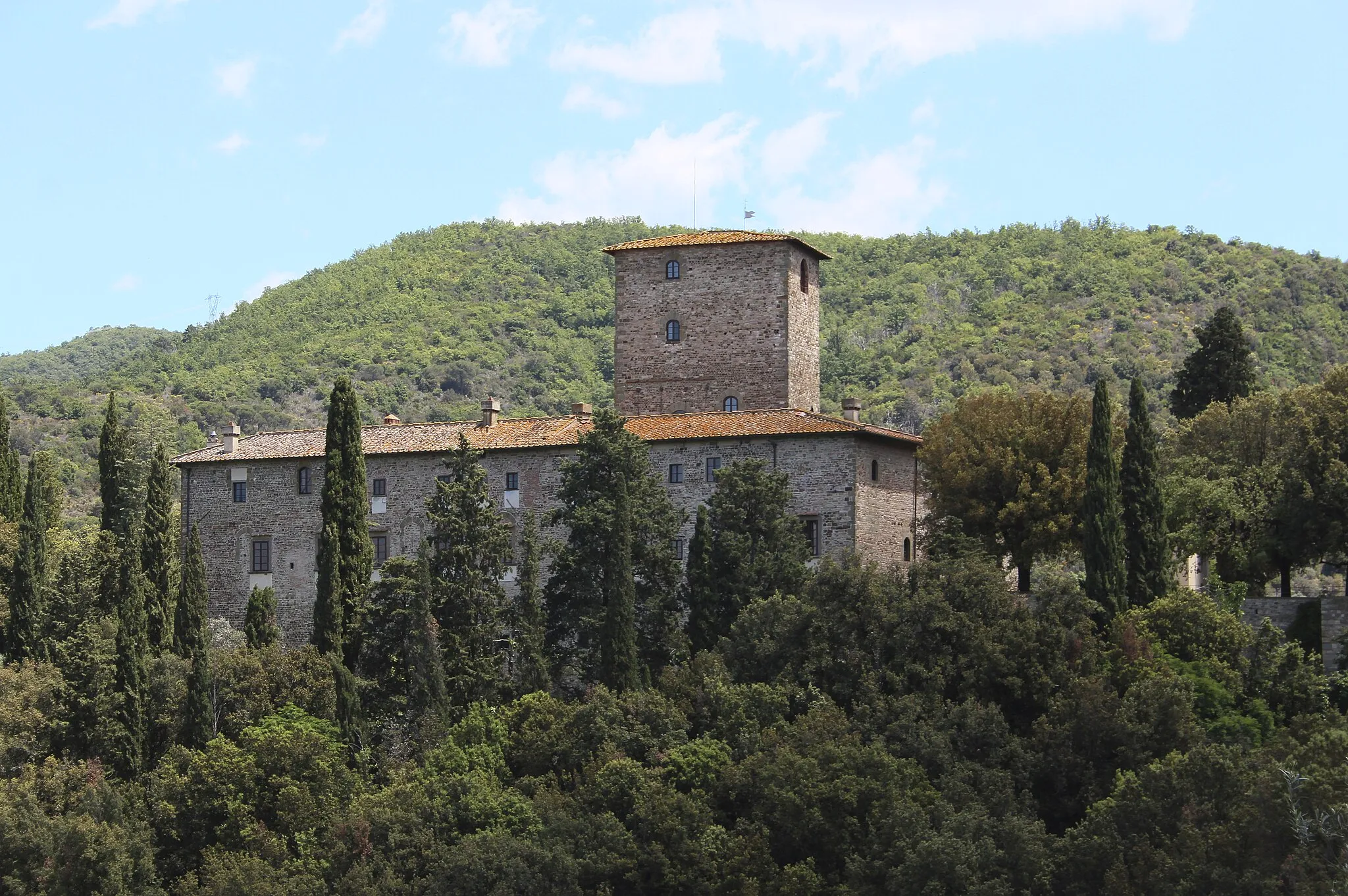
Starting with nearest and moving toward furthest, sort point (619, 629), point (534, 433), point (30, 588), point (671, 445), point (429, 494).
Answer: point (619, 629)
point (30, 588)
point (671, 445)
point (429, 494)
point (534, 433)

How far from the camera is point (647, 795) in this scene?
37.6 metres

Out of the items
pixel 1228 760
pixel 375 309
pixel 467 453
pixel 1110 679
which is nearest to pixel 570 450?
pixel 467 453

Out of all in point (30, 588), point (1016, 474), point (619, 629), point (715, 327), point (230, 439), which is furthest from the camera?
point (715, 327)

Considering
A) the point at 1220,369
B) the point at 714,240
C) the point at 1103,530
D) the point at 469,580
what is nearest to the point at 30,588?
the point at 469,580

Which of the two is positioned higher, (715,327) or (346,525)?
(715,327)

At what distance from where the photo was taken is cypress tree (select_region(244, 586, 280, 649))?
44.5 m

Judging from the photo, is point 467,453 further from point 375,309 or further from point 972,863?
point 375,309

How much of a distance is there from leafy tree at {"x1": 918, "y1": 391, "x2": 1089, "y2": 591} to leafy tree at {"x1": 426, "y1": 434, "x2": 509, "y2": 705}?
369 inches

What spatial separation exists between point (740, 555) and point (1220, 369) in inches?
612

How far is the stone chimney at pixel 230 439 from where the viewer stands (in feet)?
162

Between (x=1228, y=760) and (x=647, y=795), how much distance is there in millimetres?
10214

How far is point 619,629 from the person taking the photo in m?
41.1

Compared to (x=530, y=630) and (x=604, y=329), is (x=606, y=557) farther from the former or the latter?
(x=604, y=329)

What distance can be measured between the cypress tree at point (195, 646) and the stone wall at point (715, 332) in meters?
11.8
